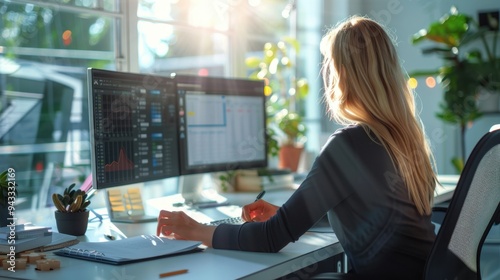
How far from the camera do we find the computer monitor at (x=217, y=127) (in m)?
2.34

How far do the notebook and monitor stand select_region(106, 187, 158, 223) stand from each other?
1.32ft

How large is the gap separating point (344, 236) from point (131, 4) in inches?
63.3

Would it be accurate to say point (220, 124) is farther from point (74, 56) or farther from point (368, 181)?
point (368, 181)

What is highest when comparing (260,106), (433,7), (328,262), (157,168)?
(433,7)

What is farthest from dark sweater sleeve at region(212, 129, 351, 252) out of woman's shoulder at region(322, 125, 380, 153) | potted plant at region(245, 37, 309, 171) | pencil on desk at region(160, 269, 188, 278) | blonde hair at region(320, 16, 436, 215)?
potted plant at region(245, 37, 309, 171)

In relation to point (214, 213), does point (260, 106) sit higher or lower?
higher

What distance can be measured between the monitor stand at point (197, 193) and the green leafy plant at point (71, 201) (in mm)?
573

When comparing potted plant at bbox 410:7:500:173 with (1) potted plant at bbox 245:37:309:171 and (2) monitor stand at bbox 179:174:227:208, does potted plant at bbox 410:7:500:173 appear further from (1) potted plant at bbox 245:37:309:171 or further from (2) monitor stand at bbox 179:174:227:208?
(2) monitor stand at bbox 179:174:227:208

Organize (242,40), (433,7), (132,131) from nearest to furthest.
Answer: (132,131), (242,40), (433,7)

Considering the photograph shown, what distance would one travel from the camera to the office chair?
135cm

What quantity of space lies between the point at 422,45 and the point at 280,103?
1.90m

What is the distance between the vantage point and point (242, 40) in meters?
3.50

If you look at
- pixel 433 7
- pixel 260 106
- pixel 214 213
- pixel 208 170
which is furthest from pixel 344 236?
pixel 433 7

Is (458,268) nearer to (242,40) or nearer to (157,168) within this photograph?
(157,168)
